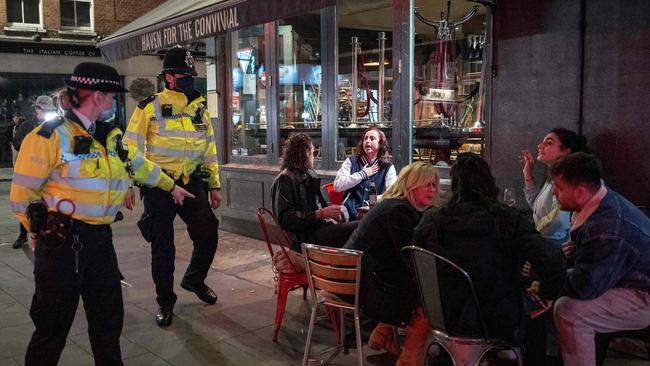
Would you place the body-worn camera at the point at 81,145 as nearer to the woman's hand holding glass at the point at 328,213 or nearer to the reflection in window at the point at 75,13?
the woman's hand holding glass at the point at 328,213

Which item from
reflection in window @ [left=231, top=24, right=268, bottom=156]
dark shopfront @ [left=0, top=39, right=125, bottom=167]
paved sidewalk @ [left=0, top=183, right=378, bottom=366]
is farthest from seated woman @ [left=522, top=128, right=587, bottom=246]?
dark shopfront @ [left=0, top=39, right=125, bottom=167]

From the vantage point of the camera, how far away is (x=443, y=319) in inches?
115

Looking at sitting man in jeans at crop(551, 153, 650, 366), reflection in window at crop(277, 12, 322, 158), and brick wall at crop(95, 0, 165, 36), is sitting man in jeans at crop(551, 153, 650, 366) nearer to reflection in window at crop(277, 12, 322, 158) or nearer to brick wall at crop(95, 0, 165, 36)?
reflection in window at crop(277, 12, 322, 158)

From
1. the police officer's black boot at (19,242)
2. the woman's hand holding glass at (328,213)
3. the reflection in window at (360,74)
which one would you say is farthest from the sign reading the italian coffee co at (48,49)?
the woman's hand holding glass at (328,213)

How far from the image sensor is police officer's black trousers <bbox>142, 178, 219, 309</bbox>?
185 inches

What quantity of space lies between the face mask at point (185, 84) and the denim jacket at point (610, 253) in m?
3.10

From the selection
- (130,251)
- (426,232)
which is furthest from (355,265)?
(130,251)

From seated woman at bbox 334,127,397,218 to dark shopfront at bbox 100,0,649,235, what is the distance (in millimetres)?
448

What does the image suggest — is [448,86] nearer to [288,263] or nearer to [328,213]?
[328,213]

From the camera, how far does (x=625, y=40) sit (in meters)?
4.25

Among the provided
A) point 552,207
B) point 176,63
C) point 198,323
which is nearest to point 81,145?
point 176,63

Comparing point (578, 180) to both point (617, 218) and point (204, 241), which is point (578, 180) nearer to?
point (617, 218)

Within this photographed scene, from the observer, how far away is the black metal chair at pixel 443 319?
2.84 m

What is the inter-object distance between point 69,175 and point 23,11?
61.2 ft
